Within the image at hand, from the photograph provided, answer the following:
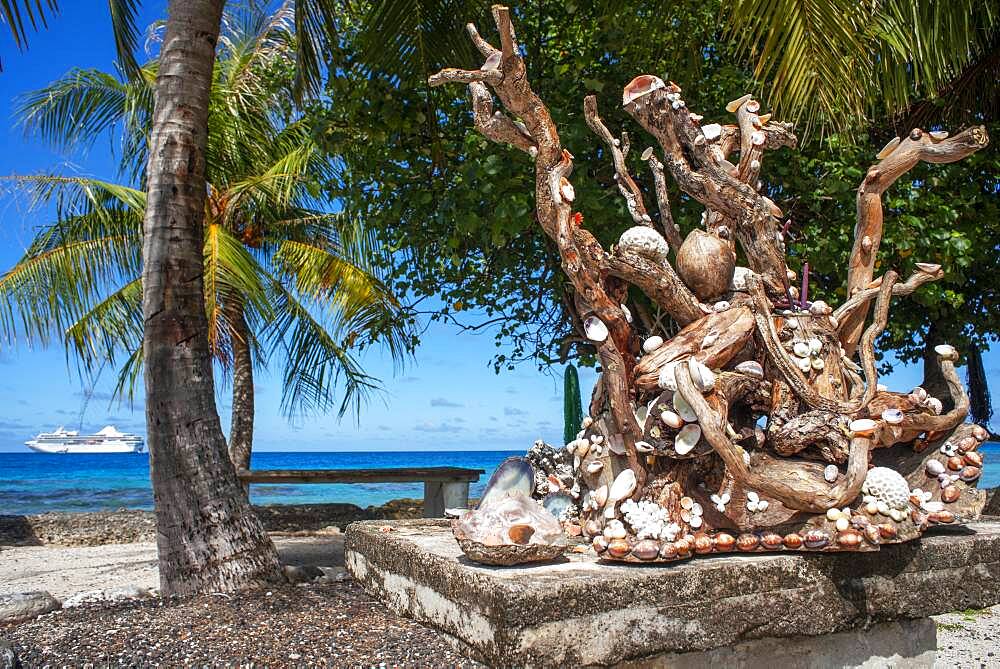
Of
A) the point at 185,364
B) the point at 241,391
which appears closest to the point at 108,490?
the point at 241,391

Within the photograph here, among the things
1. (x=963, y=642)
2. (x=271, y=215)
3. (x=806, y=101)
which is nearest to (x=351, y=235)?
(x=271, y=215)

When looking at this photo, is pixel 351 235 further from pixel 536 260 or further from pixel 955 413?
pixel 955 413

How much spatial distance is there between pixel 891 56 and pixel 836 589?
4283 millimetres

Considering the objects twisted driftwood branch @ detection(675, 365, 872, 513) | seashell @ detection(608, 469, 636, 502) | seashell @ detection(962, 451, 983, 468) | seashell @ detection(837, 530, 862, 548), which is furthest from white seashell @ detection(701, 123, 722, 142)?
seashell @ detection(837, 530, 862, 548)

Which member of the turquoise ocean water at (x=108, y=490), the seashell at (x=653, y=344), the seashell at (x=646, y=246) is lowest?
the turquoise ocean water at (x=108, y=490)

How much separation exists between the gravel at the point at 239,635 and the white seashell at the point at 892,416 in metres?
1.95

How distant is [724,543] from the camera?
288cm

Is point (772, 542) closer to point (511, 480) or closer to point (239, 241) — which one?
point (511, 480)

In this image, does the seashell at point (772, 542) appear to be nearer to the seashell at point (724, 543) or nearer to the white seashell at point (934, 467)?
the seashell at point (724, 543)

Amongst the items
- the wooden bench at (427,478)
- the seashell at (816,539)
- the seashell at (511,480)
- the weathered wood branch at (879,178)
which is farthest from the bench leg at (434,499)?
the seashell at (816,539)

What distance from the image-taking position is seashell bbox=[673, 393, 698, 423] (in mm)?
2871

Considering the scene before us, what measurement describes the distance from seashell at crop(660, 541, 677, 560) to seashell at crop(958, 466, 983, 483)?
4.78ft

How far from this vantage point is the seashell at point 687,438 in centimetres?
288

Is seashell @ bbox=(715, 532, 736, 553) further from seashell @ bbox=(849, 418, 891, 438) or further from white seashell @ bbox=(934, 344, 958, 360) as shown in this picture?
white seashell @ bbox=(934, 344, 958, 360)
